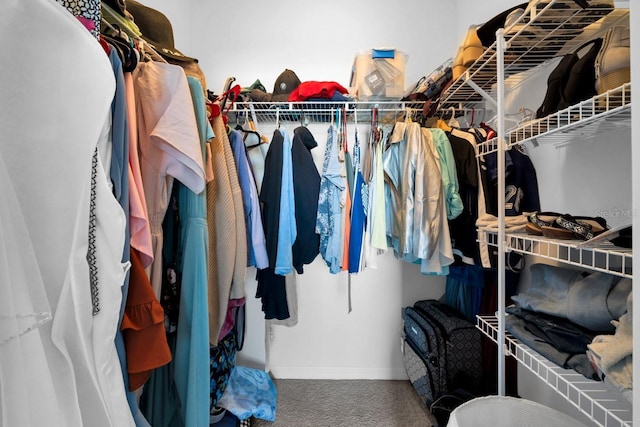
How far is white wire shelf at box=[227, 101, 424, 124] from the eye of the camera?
165 cm

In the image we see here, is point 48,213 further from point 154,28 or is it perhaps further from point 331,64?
point 331,64

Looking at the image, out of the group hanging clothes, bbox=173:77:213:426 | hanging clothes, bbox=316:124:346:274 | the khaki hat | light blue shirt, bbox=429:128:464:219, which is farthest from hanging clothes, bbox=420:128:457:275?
the khaki hat

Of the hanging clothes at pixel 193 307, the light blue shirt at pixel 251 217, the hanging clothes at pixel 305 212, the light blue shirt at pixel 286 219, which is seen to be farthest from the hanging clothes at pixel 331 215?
the hanging clothes at pixel 193 307

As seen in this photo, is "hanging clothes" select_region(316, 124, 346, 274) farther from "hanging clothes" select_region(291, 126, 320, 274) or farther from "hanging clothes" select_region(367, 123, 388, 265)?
"hanging clothes" select_region(367, 123, 388, 265)

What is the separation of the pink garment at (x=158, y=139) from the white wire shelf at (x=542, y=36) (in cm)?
105

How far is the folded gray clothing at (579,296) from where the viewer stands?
729 mm

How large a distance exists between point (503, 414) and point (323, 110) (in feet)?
5.06

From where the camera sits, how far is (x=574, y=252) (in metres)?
0.92

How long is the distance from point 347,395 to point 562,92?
1812 mm

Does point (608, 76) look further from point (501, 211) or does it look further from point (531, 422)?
point (531, 422)

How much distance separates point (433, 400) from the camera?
1.50 metres

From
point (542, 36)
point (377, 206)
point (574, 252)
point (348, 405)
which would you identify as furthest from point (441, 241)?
point (348, 405)

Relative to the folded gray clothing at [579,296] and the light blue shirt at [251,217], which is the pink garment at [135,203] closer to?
the light blue shirt at [251,217]

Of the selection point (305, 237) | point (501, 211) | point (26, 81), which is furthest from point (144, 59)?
point (501, 211)
